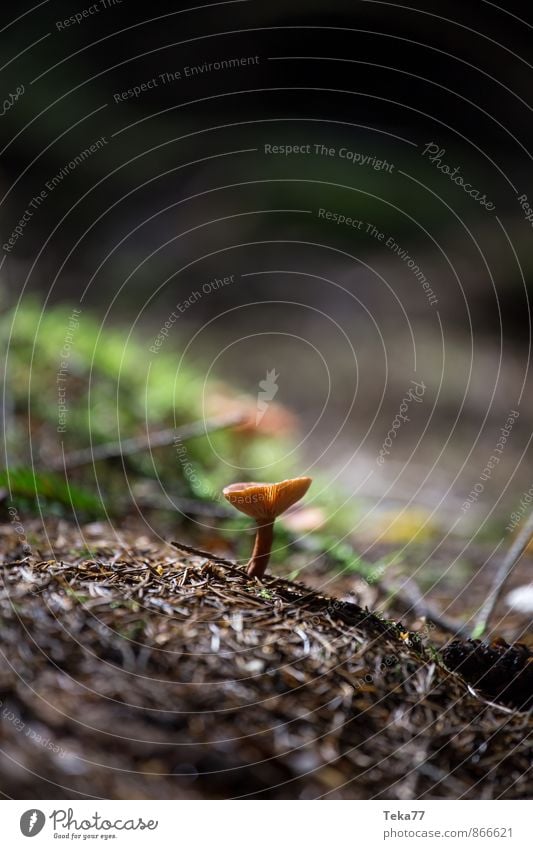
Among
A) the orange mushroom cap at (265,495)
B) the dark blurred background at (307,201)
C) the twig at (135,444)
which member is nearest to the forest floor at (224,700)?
the orange mushroom cap at (265,495)

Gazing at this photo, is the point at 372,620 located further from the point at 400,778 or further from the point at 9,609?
the point at 9,609

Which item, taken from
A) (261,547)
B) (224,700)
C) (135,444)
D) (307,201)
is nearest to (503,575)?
(261,547)

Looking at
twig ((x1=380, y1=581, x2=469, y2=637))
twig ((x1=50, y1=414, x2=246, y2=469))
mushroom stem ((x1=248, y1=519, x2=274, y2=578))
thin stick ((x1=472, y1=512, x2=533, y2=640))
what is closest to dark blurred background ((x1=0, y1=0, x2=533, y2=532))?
twig ((x1=50, y1=414, x2=246, y2=469))

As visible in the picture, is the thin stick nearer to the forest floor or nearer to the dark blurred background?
the forest floor

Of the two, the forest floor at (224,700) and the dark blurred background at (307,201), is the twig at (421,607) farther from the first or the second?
the dark blurred background at (307,201)

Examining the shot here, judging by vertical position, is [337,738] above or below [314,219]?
below

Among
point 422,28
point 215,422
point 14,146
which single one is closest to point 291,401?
point 215,422

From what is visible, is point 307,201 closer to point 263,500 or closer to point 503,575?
point 503,575
